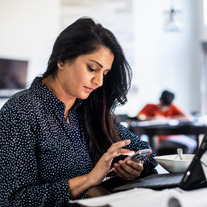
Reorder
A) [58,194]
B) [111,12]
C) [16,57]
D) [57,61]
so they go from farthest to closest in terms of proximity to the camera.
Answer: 1. [111,12]
2. [16,57]
3. [57,61]
4. [58,194]

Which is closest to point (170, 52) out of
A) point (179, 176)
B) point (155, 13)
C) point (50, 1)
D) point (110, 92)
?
point (155, 13)

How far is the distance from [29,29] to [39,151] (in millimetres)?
4158

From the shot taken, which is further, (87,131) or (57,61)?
(87,131)

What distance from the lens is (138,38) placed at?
18.5ft

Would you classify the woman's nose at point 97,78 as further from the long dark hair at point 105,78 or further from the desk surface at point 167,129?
the desk surface at point 167,129

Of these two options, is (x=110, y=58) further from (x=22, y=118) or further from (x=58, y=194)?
(x=58, y=194)

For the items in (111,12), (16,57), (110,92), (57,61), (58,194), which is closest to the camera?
(58,194)

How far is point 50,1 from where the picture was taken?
203 inches

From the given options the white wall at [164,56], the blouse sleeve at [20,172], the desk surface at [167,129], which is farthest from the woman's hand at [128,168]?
the white wall at [164,56]

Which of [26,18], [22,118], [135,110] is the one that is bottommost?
[135,110]

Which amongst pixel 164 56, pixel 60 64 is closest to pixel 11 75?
pixel 164 56

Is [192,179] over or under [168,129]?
over

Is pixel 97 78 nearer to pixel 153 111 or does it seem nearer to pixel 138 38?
pixel 153 111

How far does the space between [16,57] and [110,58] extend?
3.75 metres
